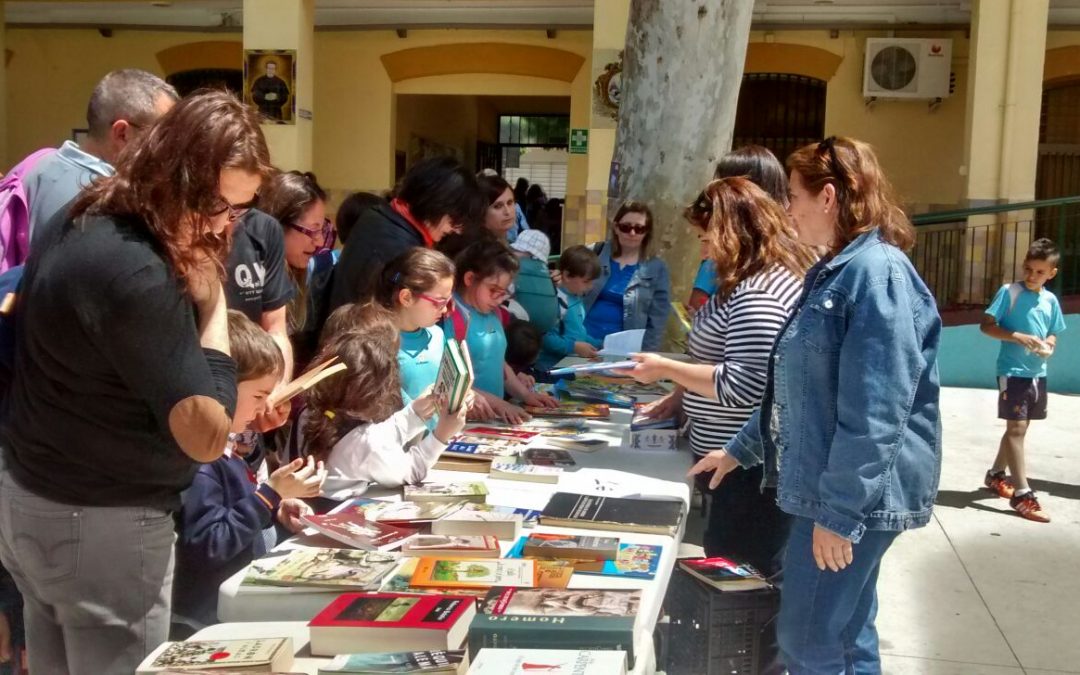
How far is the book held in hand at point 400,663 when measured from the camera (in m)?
1.89

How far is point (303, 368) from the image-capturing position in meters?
3.98

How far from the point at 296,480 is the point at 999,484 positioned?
5.20 metres

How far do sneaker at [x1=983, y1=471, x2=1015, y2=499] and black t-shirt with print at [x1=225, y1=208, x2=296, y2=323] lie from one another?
15.3ft

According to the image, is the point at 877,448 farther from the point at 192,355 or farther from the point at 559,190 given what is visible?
the point at 559,190

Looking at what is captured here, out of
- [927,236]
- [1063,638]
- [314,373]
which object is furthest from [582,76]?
[314,373]

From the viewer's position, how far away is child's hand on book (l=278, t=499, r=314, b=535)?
112 inches

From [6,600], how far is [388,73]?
11.2 meters

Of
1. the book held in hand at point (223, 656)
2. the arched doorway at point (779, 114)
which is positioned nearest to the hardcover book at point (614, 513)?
the book held in hand at point (223, 656)

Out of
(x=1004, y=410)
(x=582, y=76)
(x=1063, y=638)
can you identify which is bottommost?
(x=1063, y=638)

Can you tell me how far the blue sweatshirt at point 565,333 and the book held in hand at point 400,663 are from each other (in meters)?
3.58

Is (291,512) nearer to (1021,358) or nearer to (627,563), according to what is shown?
(627,563)

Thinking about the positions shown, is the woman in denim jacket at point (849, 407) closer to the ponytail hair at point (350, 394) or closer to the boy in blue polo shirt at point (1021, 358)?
the ponytail hair at point (350, 394)

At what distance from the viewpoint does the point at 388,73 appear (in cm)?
1314

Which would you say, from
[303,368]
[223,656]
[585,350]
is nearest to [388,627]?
[223,656]
